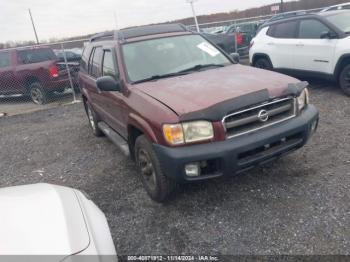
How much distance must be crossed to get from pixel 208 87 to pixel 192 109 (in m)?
0.53

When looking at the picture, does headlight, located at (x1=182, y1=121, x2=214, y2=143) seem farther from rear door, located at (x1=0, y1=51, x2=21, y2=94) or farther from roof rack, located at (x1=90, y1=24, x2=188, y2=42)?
rear door, located at (x1=0, y1=51, x2=21, y2=94)

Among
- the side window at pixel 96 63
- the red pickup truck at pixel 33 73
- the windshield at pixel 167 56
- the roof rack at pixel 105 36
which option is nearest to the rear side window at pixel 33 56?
the red pickup truck at pixel 33 73

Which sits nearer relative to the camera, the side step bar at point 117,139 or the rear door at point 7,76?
the side step bar at point 117,139

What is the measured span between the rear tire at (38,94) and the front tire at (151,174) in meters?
7.48

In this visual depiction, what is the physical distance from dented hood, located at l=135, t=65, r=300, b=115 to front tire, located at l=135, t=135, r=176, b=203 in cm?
54

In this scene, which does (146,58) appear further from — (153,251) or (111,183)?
(153,251)

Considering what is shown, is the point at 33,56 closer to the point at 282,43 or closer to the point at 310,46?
the point at 282,43

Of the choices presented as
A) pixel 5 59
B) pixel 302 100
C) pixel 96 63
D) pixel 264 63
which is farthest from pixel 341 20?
pixel 5 59

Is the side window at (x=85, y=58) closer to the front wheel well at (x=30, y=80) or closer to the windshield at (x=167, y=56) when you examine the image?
the windshield at (x=167, y=56)

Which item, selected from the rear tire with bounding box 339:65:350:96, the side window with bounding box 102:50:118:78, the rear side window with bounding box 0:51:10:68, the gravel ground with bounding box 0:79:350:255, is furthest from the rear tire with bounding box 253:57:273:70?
the rear side window with bounding box 0:51:10:68

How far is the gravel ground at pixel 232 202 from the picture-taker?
9.53ft

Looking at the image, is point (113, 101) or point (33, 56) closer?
point (113, 101)

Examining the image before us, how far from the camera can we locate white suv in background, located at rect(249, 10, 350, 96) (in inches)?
260

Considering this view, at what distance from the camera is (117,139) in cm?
465
